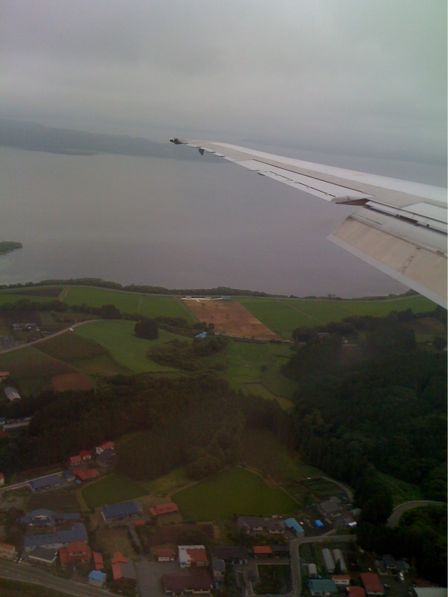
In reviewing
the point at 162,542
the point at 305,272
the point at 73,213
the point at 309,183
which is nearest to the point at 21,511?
the point at 162,542

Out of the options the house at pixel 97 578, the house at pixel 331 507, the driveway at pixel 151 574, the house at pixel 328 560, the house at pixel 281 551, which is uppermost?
the house at pixel 331 507

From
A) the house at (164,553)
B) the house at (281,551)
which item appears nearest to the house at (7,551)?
the house at (164,553)

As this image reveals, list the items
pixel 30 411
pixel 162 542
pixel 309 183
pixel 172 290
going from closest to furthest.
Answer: pixel 309 183, pixel 162 542, pixel 30 411, pixel 172 290

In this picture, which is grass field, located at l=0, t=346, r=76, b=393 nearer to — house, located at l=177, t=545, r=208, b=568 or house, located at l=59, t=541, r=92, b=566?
house, located at l=59, t=541, r=92, b=566

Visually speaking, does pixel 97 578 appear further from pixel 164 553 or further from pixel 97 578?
pixel 164 553

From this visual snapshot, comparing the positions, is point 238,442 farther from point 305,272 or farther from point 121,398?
point 305,272

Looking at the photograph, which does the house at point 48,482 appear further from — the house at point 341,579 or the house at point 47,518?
the house at point 341,579
